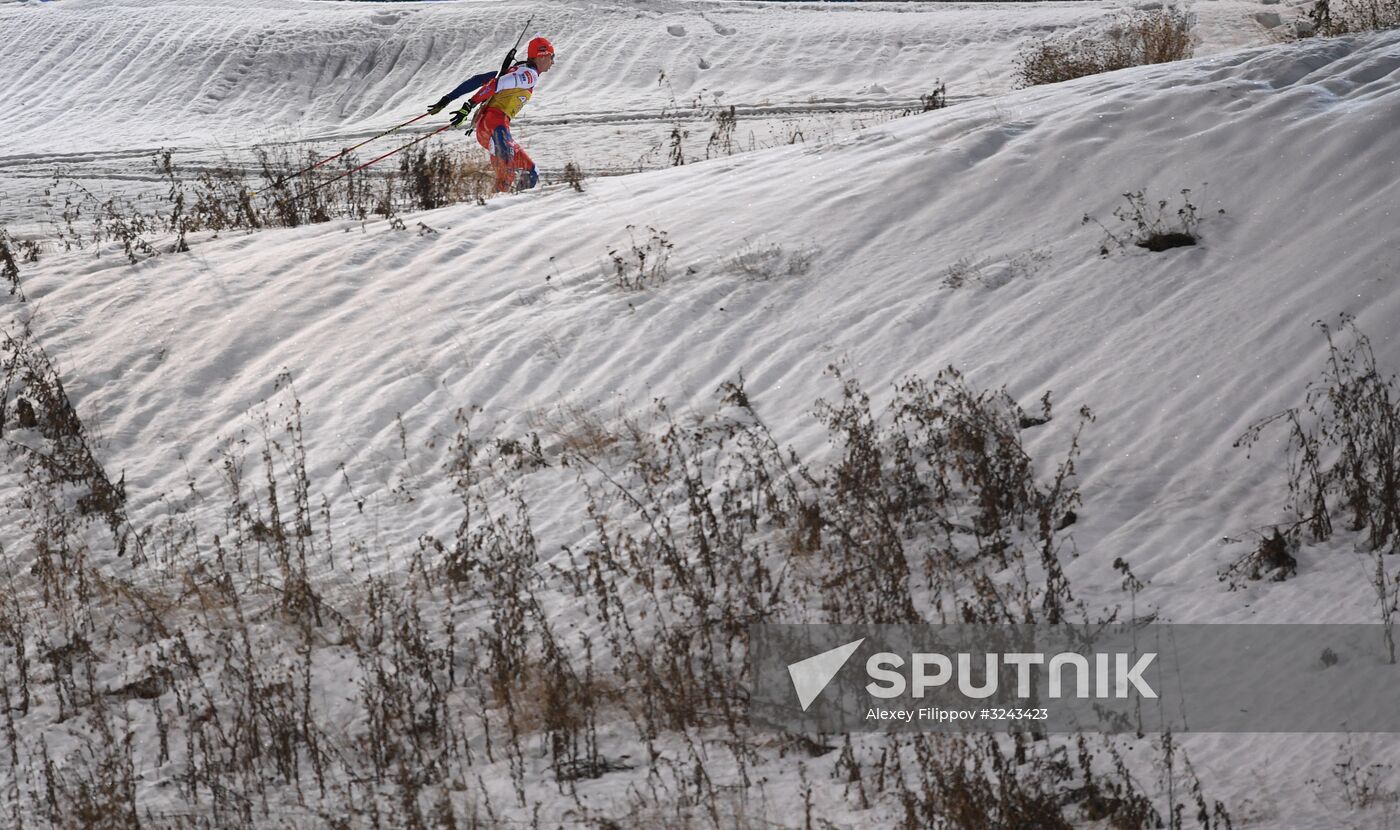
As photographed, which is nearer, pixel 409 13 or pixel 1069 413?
pixel 1069 413

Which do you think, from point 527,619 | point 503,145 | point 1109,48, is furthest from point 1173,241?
point 1109,48

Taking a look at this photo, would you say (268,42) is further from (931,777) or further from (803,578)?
(931,777)

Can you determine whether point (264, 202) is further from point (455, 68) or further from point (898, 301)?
point (455, 68)

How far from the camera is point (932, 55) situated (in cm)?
1634

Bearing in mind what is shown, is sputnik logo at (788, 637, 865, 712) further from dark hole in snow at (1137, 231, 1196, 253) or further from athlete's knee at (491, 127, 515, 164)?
athlete's knee at (491, 127, 515, 164)

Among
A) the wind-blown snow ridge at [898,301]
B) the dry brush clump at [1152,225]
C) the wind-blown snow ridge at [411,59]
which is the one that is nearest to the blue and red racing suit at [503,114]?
the wind-blown snow ridge at [898,301]

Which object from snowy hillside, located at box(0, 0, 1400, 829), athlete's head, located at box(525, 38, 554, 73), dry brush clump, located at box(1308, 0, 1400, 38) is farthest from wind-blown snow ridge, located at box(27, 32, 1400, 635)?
dry brush clump, located at box(1308, 0, 1400, 38)

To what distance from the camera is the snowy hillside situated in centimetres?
472

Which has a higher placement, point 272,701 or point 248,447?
point 248,447

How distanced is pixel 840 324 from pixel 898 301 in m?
0.37

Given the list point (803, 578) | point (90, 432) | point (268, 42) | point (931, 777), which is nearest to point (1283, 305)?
point (803, 578)

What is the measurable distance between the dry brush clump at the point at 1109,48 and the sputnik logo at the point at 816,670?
886 centimetres

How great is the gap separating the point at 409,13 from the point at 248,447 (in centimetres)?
1567

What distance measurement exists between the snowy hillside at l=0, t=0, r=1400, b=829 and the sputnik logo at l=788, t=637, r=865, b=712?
0.31 meters
